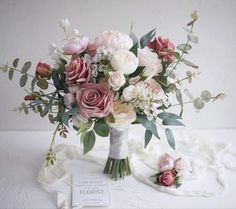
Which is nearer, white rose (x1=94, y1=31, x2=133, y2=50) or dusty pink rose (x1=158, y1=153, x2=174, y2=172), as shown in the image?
white rose (x1=94, y1=31, x2=133, y2=50)

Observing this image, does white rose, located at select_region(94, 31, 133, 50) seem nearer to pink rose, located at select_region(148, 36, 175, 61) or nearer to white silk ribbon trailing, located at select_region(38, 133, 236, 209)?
pink rose, located at select_region(148, 36, 175, 61)

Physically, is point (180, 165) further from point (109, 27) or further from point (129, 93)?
point (109, 27)

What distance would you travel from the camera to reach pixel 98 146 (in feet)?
4.57

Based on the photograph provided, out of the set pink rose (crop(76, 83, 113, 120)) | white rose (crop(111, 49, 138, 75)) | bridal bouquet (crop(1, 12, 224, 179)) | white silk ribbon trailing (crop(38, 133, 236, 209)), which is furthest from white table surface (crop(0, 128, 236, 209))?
white rose (crop(111, 49, 138, 75))

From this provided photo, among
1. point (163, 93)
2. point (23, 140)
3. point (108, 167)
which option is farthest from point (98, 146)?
point (163, 93)

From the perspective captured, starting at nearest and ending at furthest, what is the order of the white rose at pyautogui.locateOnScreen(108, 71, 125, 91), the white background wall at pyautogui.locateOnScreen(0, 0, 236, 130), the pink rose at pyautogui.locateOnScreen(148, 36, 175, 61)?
the white rose at pyautogui.locateOnScreen(108, 71, 125, 91) → the pink rose at pyautogui.locateOnScreen(148, 36, 175, 61) → the white background wall at pyautogui.locateOnScreen(0, 0, 236, 130)

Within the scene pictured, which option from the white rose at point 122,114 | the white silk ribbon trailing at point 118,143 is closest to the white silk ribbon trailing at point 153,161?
the white silk ribbon trailing at point 118,143

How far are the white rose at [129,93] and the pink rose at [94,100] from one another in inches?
1.6

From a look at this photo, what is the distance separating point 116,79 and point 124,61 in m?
0.05

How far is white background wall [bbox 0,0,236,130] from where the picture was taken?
4.58 feet

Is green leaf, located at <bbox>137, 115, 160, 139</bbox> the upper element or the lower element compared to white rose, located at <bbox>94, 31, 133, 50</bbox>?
lower

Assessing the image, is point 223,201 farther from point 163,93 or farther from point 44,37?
point 44,37

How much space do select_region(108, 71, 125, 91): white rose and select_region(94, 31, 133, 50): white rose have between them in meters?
0.10

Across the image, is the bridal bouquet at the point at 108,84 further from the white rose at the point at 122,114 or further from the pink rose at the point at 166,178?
the pink rose at the point at 166,178
